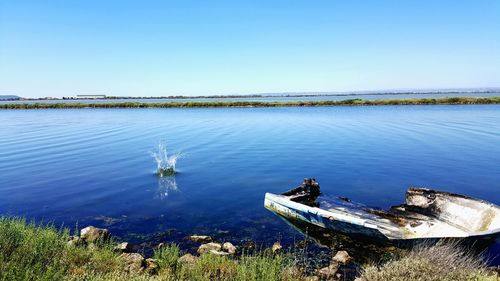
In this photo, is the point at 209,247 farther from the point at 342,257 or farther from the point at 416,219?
the point at 416,219

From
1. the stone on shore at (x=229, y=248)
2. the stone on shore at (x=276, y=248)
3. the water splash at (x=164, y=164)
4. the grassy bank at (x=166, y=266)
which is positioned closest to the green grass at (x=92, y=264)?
the grassy bank at (x=166, y=266)

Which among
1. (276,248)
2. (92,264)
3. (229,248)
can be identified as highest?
(92,264)

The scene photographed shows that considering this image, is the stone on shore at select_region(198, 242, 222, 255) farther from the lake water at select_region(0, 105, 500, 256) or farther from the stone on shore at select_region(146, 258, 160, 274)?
the stone on shore at select_region(146, 258, 160, 274)

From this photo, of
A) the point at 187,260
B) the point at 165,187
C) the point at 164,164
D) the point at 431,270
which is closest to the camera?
the point at 431,270

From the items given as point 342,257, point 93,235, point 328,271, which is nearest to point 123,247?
point 93,235

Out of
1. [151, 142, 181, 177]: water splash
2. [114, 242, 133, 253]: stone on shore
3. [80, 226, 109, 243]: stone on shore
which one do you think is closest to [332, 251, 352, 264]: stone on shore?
[114, 242, 133, 253]: stone on shore

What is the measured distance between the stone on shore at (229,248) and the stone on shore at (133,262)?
307cm

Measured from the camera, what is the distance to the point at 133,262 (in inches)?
416

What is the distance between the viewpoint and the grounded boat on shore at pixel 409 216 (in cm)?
1207

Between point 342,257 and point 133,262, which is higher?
point 133,262

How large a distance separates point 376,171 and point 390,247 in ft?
41.4

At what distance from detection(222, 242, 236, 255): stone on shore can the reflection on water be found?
7.63 metres

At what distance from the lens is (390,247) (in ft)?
40.7

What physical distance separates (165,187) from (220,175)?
4.15 meters
